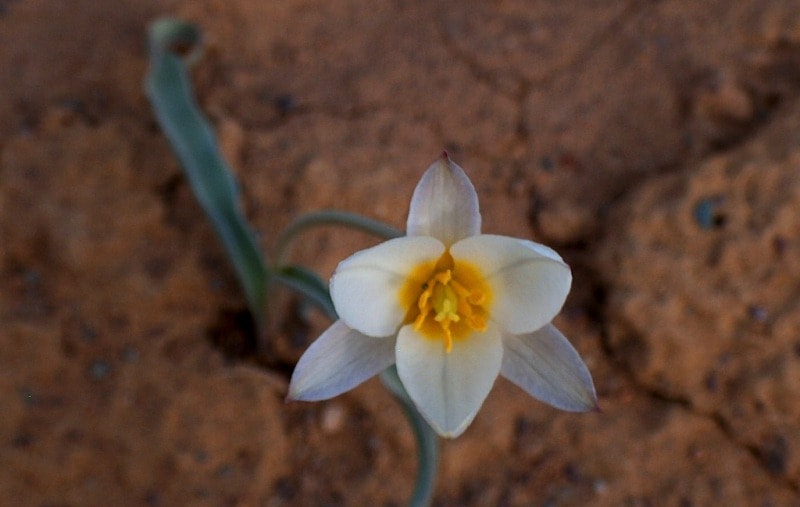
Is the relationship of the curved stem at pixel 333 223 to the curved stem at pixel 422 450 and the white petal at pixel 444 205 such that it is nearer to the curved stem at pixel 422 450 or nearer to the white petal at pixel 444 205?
the white petal at pixel 444 205

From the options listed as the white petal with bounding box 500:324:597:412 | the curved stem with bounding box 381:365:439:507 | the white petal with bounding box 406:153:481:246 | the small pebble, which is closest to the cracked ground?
the small pebble

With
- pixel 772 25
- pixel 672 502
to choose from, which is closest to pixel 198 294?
pixel 672 502

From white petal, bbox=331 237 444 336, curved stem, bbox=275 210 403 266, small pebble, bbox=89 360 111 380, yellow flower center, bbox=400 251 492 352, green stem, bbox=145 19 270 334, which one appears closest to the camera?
white petal, bbox=331 237 444 336

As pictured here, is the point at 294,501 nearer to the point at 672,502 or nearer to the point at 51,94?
the point at 672,502

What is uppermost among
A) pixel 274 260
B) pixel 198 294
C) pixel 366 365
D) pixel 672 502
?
pixel 366 365

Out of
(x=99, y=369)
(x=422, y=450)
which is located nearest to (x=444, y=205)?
(x=422, y=450)

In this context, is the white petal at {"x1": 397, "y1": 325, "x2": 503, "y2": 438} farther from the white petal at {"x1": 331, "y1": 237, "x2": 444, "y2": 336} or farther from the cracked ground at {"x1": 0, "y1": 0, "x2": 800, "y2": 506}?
the cracked ground at {"x1": 0, "y1": 0, "x2": 800, "y2": 506}


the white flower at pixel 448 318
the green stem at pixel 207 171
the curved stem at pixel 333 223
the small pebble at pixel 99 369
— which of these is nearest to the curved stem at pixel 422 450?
the white flower at pixel 448 318
